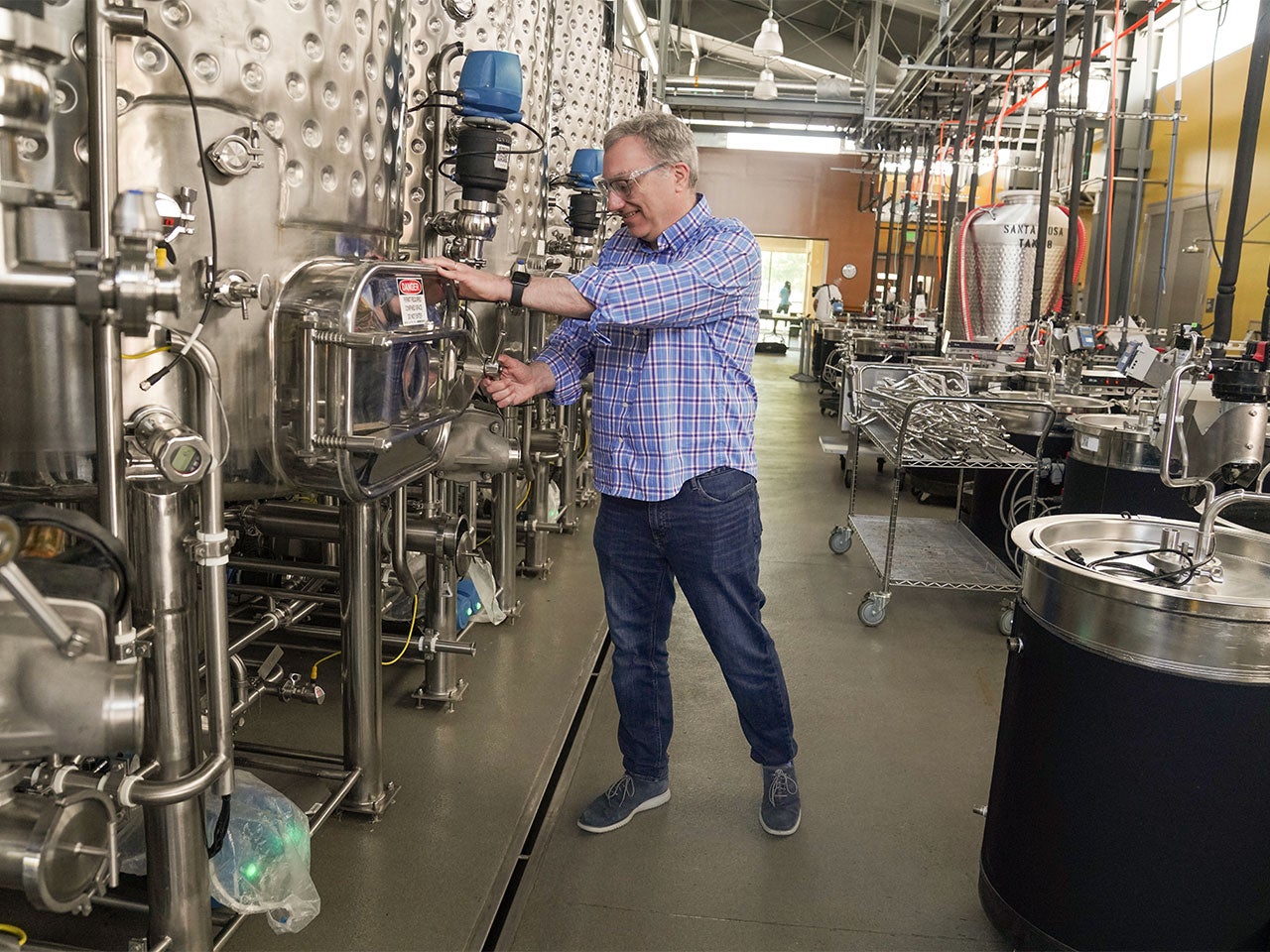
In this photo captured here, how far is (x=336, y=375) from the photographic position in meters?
1.55

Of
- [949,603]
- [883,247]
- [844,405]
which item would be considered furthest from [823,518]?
[883,247]

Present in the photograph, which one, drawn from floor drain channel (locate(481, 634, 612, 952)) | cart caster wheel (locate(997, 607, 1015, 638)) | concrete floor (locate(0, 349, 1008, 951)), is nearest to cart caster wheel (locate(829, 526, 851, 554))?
concrete floor (locate(0, 349, 1008, 951))

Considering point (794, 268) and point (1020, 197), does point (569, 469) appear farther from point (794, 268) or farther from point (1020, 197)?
point (794, 268)

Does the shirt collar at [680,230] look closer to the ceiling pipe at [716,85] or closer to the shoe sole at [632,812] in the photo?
the shoe sole at [632,812]

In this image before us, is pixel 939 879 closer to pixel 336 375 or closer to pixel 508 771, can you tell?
pixel 508 771

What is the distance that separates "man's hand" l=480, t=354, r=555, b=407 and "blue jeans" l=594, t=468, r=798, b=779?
276 mm

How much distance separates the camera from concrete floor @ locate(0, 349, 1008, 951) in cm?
188

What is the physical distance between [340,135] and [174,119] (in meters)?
0.35

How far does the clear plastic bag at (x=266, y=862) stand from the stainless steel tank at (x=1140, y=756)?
124cm

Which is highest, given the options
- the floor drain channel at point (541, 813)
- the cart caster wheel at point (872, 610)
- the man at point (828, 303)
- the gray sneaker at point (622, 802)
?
the man at point (828, 303)

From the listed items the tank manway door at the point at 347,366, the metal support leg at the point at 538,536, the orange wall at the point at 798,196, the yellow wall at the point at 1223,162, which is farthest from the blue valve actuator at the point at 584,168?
the orange wall at the point at 798,196

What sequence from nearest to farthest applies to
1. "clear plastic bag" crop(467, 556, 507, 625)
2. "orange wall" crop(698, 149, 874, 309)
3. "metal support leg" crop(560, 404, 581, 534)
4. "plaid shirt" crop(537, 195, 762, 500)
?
1. "plaid shirt" crop(537, 195, 762, 500)
2. "clear plastic bag" crop(467, 556, 507, 625)
3. "metal support leg" crop(560, 404, 581, 534)
4. "orange wall" crop(698, 149, 874, 309)

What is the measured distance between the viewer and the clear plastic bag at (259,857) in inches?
67.4

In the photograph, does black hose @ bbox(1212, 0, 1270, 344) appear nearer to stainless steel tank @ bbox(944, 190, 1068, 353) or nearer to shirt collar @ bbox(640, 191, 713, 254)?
shirt collar @ bbox(640, 191, 713, 254)
